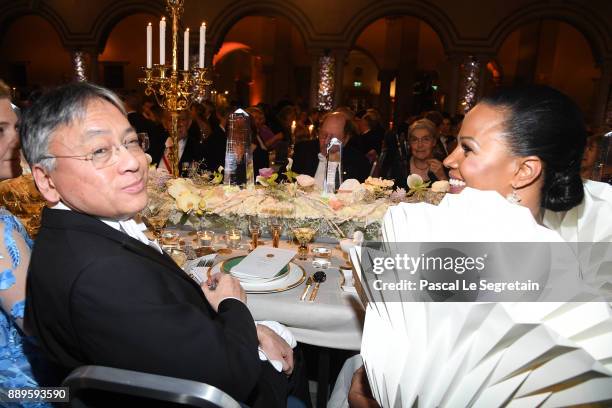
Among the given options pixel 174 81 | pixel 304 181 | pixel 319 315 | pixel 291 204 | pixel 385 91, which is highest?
pixel 385 91

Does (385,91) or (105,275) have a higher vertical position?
(385,91)

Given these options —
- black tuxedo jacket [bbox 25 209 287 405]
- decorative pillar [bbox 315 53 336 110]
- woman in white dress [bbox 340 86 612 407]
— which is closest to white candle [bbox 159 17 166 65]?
black tuxedo jacket [bbox 25 209 287 405]

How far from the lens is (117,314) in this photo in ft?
3.35

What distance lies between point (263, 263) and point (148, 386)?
1.02 m

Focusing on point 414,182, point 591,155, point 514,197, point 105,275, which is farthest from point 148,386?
point 591,155

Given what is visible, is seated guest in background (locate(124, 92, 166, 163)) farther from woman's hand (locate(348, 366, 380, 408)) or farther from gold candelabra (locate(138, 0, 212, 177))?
woman's hand (locate(348, 366, 380, 408))

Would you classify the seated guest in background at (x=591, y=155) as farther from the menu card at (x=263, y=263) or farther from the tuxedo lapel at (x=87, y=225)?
the tuxedo lapel at (x=87, y=225)

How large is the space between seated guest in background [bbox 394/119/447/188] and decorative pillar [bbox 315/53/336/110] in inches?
286

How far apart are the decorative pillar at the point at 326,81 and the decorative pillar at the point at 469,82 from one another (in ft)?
11.0

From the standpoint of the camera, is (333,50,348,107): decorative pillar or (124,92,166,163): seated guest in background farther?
(333,50,348,107): decorative pillar

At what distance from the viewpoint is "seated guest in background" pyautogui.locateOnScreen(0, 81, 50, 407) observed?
1.36m

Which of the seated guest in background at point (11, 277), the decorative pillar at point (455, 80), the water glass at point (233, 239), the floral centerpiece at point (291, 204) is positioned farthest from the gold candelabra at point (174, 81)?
the decorative pillar at point (455, 80)

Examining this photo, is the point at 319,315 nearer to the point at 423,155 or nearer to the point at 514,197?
the point at 514,197

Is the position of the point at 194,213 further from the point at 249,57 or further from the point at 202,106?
the point at 249,57
